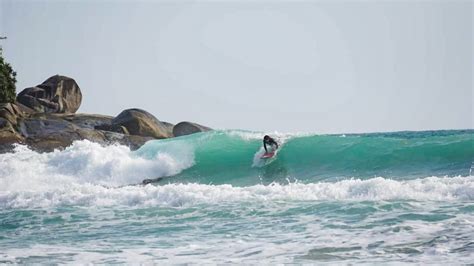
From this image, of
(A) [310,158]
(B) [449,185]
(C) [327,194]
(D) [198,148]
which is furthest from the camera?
(D) [198,148]

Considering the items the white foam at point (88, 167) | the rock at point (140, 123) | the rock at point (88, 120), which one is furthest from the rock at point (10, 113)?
the white foam at point (88, 167)

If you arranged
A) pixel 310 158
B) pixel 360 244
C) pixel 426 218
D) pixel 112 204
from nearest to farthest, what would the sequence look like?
pixel 360 244 < pixel 426 218 < pixel 112 204 < pixel 310 158

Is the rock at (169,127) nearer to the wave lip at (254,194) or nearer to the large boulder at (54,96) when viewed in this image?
the large boulder at (54,96)

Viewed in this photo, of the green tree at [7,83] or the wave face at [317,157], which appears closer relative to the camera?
the wave face at [317,157]

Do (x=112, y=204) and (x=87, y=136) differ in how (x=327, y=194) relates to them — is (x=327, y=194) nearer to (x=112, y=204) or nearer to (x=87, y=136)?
(x=112, y=204)

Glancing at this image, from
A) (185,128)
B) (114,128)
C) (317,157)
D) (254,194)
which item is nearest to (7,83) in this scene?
(114,128)

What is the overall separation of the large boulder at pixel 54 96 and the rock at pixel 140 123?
6256 millimetres

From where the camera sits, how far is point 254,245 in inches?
333

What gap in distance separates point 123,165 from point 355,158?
28.6 feet

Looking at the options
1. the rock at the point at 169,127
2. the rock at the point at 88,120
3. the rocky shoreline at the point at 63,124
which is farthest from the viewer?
the rock at the point at 169,127

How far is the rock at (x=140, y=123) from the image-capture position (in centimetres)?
3470

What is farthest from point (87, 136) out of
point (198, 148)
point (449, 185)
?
point (449, 185)

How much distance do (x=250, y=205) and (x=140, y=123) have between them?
23.6m

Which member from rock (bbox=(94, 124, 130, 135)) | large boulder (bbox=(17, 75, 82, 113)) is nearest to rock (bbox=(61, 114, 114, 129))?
rock (bbox=(94, 124, 130, 135))
